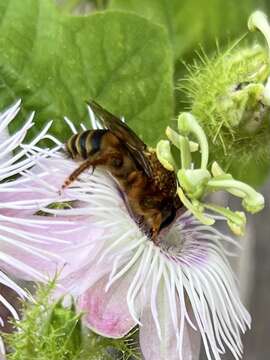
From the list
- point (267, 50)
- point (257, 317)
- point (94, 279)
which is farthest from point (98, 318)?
point (257, 317)

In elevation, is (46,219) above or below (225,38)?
below

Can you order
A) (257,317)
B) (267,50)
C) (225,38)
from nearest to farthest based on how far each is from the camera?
(267,50), (225,38), (257,317)

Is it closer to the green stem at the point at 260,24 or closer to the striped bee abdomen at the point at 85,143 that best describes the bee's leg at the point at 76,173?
the striped bee abdomen at the point at 85,143

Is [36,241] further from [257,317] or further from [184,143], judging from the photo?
[257,317]

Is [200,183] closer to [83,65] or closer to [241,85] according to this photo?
[241,85]

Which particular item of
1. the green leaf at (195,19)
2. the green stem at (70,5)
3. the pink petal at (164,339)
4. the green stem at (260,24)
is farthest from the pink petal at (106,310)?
the green stem at (70,5)

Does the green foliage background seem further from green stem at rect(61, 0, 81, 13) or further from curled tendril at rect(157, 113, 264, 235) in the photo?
green stem at rect(61, 0, 81, 13)
